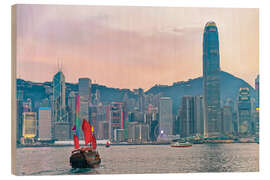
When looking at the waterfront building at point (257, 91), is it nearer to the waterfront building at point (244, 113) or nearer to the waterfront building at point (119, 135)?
the waterfront building at point (244, 113)

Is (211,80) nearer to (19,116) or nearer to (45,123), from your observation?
(45,123)

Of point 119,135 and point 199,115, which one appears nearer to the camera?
point 199,115

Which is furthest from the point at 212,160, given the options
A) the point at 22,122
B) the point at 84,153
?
the point at 22,122

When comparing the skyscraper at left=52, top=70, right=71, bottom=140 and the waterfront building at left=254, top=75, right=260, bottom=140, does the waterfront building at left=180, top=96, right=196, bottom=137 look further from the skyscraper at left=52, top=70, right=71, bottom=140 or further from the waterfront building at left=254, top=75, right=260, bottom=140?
the skyscraper at left=52, top=70, right=71, bottom=140

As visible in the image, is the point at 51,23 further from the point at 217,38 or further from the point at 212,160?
the point at 212,160

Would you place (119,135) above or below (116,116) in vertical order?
below

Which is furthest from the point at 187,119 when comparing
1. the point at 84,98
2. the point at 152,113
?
the point at 84,98

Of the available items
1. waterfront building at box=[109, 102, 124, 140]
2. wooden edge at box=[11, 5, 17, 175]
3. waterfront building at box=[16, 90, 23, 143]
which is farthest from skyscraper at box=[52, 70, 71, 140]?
waterfront building at box=[109, 102, 124, 140]
